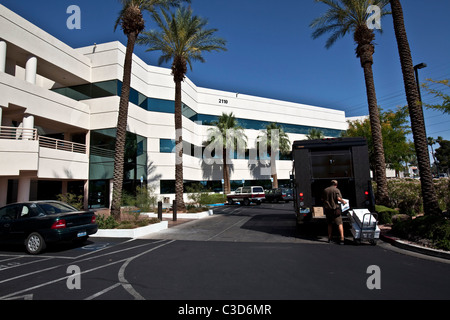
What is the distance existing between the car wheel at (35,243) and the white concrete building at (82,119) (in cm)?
811

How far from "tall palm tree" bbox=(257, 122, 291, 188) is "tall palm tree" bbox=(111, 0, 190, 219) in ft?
79.3

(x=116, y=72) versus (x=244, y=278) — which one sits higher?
(x=116, y=72)

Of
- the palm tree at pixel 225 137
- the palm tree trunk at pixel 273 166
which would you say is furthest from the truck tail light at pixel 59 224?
the palm tree trunk at pixel 273 166

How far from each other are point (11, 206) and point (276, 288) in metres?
8.69

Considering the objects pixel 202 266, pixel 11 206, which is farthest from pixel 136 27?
pixel 202 266

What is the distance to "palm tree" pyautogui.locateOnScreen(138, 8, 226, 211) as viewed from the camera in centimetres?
1873

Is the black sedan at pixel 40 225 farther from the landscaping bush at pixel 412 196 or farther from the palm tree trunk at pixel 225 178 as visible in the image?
the palm tree trunk at pixel 225 178

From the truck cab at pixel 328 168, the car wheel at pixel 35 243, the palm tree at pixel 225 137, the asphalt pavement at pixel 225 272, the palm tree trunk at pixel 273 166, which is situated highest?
the palm tree at pixel 225 137

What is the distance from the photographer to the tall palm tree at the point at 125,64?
43.7 feet

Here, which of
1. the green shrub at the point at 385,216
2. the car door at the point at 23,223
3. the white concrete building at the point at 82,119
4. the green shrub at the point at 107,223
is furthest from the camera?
the white concrete building at the point at 82,119

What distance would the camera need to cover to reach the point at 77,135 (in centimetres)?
2283

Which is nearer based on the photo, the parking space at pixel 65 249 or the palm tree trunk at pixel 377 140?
the parking space at pixel 65 249

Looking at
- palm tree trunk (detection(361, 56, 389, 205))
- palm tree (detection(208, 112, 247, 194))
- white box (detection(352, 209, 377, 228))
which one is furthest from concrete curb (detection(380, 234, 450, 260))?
palm tree (detection(208, 112, 247, 194))
